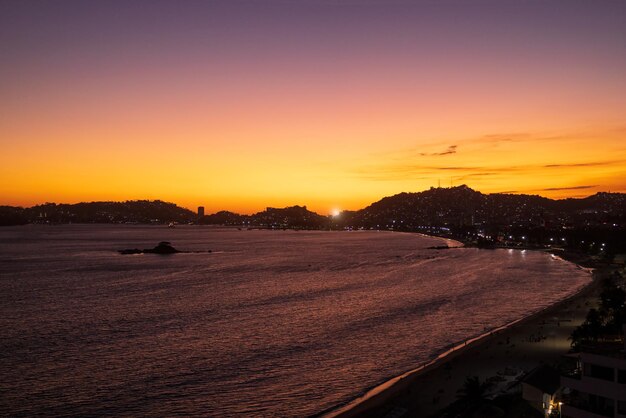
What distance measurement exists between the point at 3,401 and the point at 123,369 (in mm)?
6423

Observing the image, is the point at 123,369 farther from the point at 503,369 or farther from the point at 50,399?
the point at 503,369

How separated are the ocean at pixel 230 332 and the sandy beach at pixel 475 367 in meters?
1.54

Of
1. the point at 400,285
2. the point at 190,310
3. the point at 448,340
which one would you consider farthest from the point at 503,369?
the point at 400,285

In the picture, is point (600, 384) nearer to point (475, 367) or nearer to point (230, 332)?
point (475, 367)

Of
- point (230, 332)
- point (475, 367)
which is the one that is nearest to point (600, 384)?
point (475, 367)

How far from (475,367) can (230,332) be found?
18.3 metres

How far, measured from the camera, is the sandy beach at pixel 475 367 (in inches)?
914

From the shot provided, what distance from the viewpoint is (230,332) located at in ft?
126

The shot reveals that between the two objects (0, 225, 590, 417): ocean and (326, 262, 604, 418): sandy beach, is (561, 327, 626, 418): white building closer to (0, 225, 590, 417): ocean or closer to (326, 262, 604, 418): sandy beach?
(326, 262, 604, 418): sandy beach

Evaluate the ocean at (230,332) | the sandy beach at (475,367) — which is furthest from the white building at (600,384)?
the ocean at (230,332)

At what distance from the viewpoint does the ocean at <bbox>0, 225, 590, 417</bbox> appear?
81.6 ft

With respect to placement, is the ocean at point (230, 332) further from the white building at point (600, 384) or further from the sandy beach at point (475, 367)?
the white building at point (600, 384)

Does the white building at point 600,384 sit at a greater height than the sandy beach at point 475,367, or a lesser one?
greater

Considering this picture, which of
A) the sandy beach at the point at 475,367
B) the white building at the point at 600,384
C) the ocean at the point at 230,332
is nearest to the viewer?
the white building at the point at 600,384
